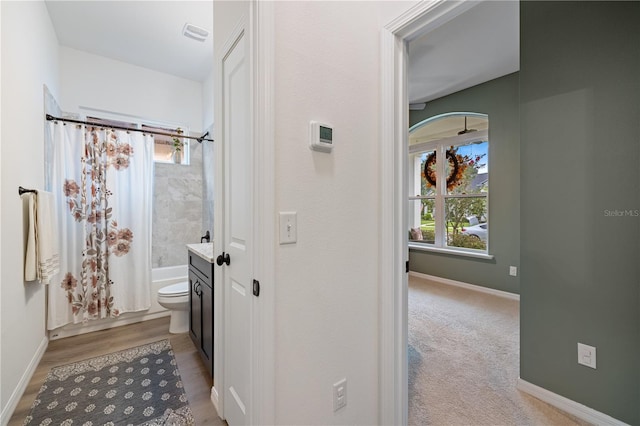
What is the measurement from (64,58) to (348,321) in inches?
146

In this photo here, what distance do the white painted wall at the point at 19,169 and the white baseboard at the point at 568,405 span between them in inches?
121

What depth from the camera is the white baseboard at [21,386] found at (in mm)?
1564

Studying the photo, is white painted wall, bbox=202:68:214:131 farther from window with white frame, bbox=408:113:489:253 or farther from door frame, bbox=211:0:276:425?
window with white frame, bbox=408:113:489:253

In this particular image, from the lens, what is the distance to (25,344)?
6.34ft

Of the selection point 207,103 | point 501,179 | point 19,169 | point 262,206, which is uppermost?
point 207,103

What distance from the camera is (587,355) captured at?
62.3 inches

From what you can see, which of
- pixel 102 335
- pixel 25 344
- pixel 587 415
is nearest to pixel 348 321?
pixel 587 415

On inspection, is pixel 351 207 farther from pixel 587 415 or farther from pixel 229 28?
pixel 587 415

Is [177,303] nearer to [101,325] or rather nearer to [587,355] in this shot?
[101,325]

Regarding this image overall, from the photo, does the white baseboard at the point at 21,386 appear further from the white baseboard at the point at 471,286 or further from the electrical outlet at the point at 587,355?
the white baseboard at the point at 471,286

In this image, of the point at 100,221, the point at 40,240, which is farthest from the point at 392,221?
the point at 100,221

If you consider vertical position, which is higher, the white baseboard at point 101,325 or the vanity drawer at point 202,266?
the vanity drawer at point 202,266

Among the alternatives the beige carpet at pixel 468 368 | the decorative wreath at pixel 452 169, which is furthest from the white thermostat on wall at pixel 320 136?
the decorative wreath at pixel 452 169

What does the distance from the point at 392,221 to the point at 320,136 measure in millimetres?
522
